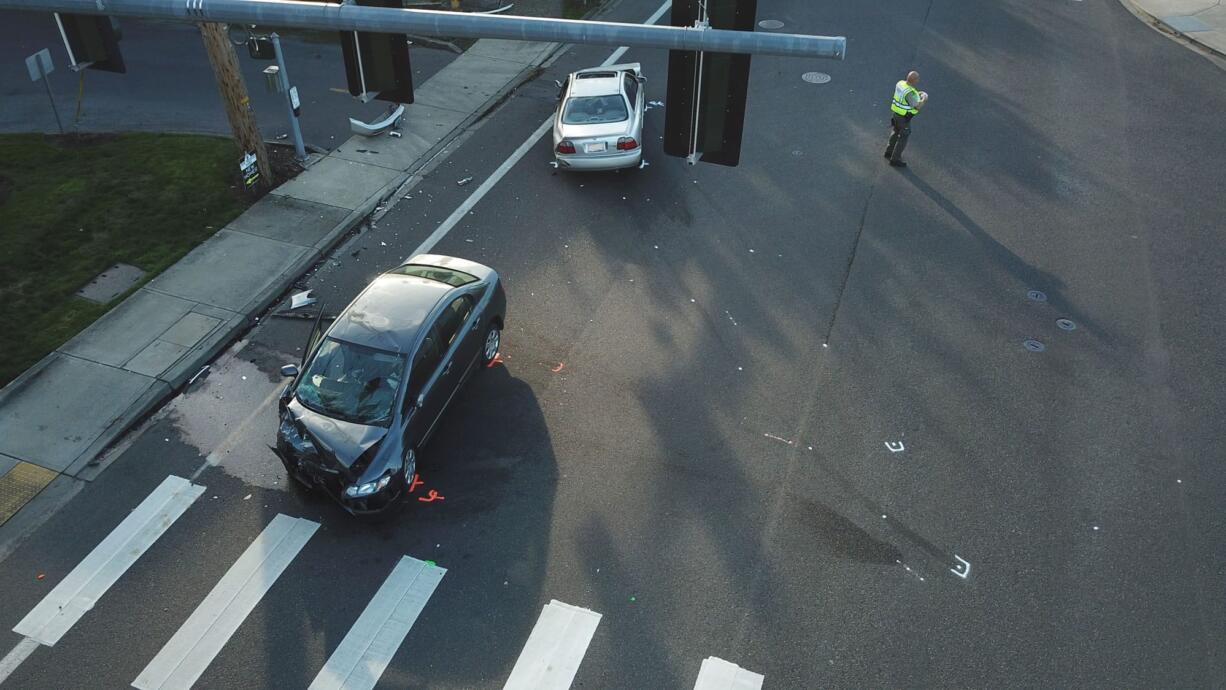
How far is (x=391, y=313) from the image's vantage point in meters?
10.4

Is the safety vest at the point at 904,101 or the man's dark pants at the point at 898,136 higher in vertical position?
the safety vest at the point at 904,101

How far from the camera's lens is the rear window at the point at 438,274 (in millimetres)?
11195

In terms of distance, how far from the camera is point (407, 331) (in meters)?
10.1

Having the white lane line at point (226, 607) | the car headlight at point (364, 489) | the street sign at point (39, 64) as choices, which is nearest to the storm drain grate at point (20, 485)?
the white lane line at point (226, 607)

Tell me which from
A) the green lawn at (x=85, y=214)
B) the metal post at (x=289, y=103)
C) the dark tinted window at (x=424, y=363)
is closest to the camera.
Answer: the dark tinted window at (x=424, y=363)

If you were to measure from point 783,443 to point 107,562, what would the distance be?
310 inches

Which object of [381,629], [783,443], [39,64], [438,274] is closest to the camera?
[381,629]

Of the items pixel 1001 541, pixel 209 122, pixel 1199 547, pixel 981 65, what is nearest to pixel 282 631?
pixel 1001 541

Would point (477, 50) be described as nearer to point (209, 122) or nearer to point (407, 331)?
point (209, 122)

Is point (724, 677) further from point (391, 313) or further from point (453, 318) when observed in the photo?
point (391, 313)

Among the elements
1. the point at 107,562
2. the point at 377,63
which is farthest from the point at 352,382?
the point at 377,63

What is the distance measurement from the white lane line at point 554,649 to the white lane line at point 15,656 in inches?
189

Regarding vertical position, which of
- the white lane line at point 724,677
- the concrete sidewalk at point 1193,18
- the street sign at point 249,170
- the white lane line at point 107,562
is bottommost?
the white lane line at point 107,562

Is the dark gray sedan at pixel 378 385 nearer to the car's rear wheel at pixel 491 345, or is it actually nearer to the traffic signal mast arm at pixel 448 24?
the car's rear wheel at pixel 491 345
